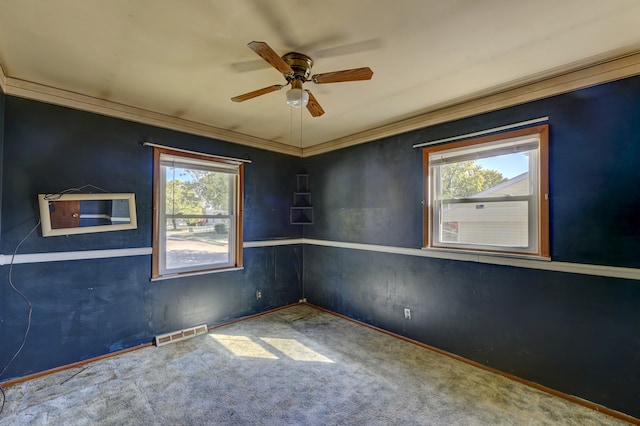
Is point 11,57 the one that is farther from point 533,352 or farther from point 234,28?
point 533,352

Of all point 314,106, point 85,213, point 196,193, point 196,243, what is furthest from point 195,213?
point 314,106

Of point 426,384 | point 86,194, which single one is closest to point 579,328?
point 426,384

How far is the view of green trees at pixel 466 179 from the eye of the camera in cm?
275

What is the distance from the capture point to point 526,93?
2.46 meters

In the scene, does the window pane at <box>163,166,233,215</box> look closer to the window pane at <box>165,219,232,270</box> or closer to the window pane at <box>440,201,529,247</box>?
the window pane at <box>165,219,232,270</box>

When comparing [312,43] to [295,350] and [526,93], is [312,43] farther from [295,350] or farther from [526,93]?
[295,350]

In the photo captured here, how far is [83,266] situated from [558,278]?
4.37 meters

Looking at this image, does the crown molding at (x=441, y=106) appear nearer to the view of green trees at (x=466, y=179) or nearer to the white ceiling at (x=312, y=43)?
the white ceiling at (x=312, y=43)

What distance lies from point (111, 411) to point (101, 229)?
1.66 metres

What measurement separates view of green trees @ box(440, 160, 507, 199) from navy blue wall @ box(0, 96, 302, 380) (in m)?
2.84

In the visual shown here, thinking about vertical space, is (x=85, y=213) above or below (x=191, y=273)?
above

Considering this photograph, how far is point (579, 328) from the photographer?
86.9 inches

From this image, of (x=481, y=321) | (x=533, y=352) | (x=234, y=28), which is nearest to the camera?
(x=234, y=28)

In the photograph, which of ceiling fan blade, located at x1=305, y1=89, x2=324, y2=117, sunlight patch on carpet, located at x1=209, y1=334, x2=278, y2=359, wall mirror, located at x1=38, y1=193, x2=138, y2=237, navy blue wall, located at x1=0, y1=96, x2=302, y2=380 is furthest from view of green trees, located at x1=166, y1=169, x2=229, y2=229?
ceiling fan blade, located at x1=305, y1=89, x2=324, y2=117
